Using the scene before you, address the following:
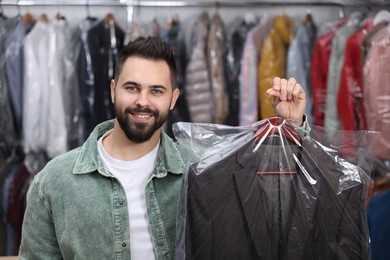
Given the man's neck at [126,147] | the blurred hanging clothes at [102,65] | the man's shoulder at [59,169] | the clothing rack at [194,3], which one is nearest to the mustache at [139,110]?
the man's neck at [126,147]

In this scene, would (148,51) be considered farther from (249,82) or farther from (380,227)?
(249,82)

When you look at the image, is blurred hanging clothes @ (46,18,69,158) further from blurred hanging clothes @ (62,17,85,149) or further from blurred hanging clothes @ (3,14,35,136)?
blurred hanging clothes @ (3,14,35,136)

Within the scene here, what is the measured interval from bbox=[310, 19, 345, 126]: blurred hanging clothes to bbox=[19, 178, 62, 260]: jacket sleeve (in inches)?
68.3

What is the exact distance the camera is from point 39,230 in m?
1.50

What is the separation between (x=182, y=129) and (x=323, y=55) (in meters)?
1.72

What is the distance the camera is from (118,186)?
4.73 ft

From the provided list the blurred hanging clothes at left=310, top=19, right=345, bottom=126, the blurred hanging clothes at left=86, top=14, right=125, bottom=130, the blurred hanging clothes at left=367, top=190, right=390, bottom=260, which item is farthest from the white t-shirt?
the blurred hanging clothes at left=310, top=19, right=345, bottom=126

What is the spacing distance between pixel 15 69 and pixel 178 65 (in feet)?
2.79

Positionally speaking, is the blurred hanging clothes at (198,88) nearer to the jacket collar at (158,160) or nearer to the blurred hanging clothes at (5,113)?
the blurred hanging clothes at (5,113)

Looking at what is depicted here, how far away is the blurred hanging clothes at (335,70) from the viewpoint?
9.20 ft

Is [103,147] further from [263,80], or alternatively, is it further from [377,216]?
[263,80]

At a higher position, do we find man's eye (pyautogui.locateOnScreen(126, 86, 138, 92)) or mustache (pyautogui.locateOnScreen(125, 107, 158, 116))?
man's eye (pyautogui.locateOnScreen(126, 86, 138, 92))

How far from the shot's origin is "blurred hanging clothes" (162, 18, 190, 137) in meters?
2.91

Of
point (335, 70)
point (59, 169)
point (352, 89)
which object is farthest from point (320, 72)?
point (59, 169)
